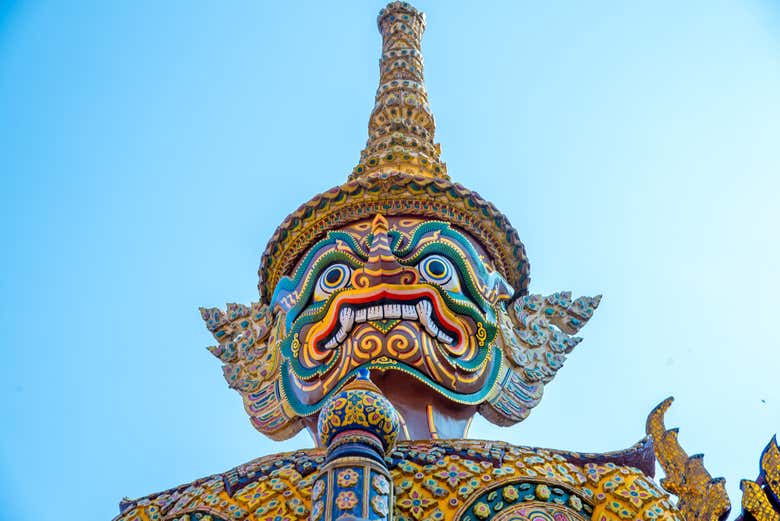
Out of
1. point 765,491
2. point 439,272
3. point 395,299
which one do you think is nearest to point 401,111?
point 439,272

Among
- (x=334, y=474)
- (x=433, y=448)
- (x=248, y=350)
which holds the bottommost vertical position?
(x=334, y=474)

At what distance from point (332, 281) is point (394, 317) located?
732 mm

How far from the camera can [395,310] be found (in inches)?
322

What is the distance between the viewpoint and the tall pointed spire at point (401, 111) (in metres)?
10.1

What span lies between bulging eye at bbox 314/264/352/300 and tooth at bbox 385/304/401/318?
504 mm

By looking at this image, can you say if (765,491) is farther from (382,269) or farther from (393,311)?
(382,269)

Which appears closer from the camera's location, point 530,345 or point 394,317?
point 394,317

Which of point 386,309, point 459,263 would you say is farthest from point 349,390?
point 459,263

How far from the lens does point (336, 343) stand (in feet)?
27.2

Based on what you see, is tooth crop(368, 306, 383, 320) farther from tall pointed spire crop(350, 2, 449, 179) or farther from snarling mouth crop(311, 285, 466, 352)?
tall pointed spire crop(350, 2, 449, 179)

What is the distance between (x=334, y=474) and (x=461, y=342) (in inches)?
98.5

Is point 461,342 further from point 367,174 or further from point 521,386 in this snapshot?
point 367,174

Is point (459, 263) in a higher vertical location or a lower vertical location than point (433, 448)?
higher

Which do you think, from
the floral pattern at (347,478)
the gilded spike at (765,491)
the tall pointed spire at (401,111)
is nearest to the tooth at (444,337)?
the tall pointed spire at (401,111)
